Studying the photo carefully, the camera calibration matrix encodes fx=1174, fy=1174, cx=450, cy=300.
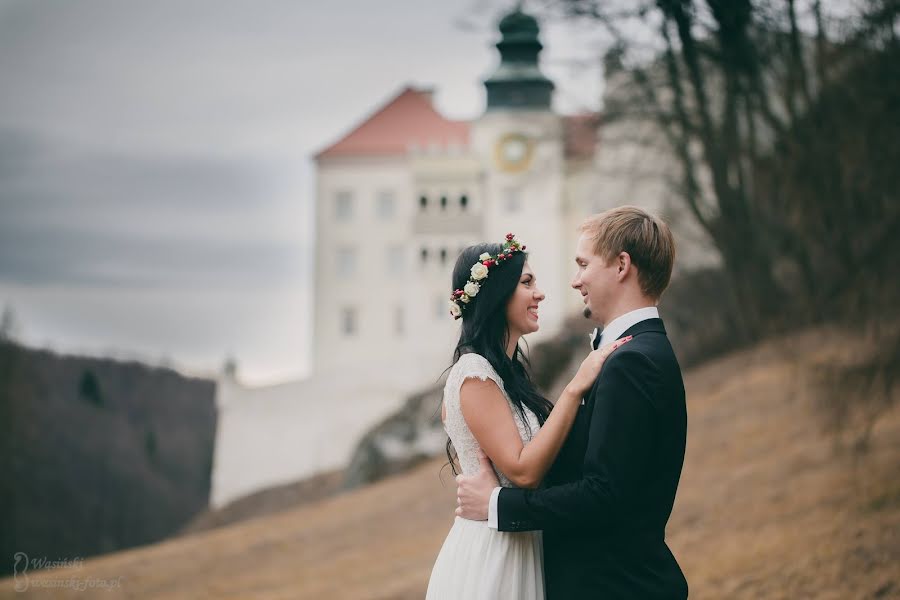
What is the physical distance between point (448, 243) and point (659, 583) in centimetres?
4264

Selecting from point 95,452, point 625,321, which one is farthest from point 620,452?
point 95,452

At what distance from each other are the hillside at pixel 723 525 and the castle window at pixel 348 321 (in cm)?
2256

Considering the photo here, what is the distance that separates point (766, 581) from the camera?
358 inches

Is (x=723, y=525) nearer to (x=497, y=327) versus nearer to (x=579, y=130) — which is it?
(x=579, y=130)

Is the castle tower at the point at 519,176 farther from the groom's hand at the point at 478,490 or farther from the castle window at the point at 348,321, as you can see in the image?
the groom's hand at the point at 478,490

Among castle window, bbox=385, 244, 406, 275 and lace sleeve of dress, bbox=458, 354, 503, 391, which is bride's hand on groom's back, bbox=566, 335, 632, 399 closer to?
lace sleeve of dress, bbox=458, 354, 503, 391

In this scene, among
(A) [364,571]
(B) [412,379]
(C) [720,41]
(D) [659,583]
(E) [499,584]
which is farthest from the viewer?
(B) [412,379]

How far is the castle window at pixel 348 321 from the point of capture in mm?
47281

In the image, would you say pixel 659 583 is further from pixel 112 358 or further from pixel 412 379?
pixel 112 358

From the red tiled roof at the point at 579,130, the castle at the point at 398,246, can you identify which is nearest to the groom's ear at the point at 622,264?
the red tiled roof at the point at 579,130

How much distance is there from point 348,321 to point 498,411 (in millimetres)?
43824

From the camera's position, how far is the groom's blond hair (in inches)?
139

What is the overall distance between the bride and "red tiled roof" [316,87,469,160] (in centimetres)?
4422

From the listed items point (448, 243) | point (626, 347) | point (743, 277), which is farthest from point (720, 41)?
point (448, 243)
